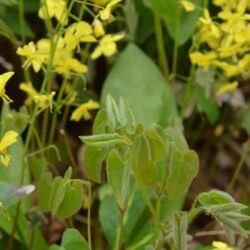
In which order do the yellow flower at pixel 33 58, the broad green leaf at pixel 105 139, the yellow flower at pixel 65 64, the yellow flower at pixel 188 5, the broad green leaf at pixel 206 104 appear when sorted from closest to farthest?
the broad green leaf at pixel 105 139
the yellow flower at pixel 33 58
the yellow flower at pixel 65 64
the yellow flower at pixel 188 5
the broad green leaf at pixel 206 104

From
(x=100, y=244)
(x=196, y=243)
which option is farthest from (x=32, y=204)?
(x=196, y=243)

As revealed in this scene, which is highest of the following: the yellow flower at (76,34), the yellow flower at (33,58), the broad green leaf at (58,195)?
the yellow flower at (76,34)

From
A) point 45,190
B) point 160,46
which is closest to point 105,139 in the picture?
point 45,190

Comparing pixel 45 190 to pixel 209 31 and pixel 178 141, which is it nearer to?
pixel 178 141

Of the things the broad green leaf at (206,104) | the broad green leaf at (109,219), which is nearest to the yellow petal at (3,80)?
the broad green leaf at (109,219)

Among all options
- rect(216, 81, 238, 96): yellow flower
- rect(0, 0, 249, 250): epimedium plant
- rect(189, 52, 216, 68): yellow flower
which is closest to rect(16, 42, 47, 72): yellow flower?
rect(0, 0, 249, 250): epimedium plant

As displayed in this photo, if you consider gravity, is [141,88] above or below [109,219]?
above

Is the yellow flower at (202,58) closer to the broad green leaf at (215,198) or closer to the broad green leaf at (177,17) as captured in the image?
the broad green leaf at (177,17)
